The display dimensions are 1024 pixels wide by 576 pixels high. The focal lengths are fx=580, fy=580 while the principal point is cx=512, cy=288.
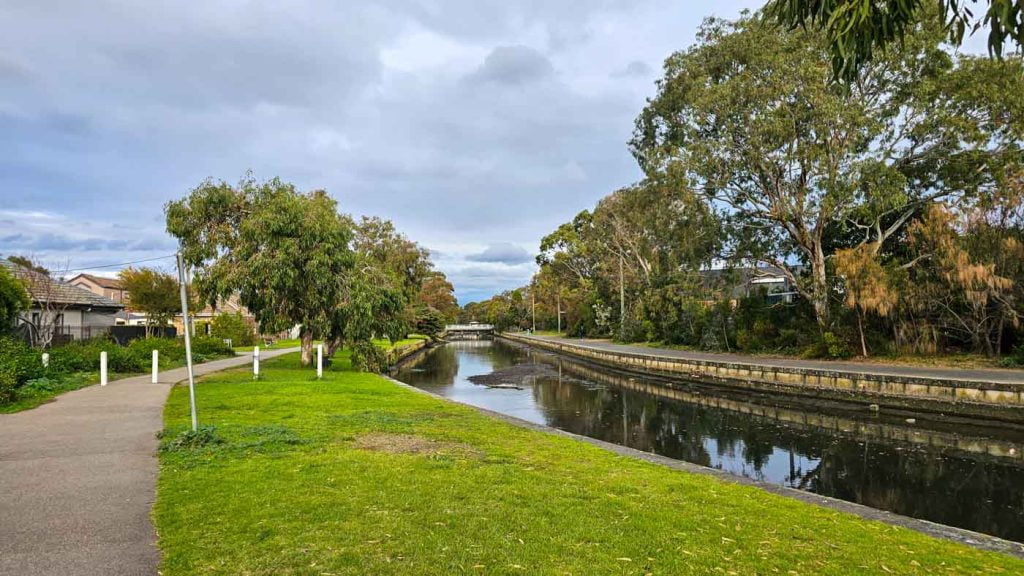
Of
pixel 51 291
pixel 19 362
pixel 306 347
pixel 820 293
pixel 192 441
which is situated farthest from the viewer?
pixel 51 291

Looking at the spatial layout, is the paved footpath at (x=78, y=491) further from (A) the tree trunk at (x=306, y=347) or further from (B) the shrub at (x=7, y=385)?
(A) the tree trunk at (x=306, y=347)

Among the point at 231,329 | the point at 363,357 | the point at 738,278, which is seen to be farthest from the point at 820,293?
the point at 231,329

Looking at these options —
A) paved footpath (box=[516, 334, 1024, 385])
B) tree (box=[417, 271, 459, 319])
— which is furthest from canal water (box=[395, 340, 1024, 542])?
tree (box=[417, 271, 459, 319])

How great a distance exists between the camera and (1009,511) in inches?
364

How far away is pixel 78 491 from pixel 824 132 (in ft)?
85.0

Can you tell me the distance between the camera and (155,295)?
39594 millimetres

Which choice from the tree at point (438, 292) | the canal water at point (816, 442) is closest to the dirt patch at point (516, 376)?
the canal water at point (816, 442)

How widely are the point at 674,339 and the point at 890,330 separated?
57.5 feet

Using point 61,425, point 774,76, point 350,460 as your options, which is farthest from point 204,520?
point 774,76

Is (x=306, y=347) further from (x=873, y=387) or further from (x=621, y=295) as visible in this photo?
(x=621, y=295)

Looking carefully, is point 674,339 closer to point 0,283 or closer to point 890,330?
point 890,330

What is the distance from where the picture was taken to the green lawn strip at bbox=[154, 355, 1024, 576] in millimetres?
4441

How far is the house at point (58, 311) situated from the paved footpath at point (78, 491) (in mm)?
15373

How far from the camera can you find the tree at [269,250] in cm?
2136
